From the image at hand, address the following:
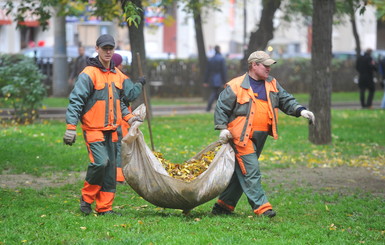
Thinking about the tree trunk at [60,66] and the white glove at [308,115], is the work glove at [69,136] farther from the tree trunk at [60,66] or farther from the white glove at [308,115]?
the tree trunk at [60,66]

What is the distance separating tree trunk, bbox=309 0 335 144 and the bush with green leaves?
553 cm

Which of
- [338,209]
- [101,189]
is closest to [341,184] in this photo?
[338,209]

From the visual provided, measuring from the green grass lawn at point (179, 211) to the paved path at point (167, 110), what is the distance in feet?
8.12

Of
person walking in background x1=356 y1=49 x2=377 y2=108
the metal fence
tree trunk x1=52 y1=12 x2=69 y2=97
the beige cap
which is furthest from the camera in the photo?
the metal fence

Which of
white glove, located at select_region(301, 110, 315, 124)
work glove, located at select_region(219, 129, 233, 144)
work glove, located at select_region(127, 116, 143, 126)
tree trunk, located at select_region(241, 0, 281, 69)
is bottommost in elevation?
work glove, located at select_region(219, 129, 233, 144)

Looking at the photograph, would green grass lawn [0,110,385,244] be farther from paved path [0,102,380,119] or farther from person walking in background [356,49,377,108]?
person walking in background [356,49,377,108]

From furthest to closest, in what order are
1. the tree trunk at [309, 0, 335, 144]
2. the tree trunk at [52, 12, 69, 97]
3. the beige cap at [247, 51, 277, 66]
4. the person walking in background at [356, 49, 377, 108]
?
1. the tree trunk at [52, 12, 69, 97]
2. the person walking in background at [356, 49, 377, 108]
3. the tree trunk at [309, 0, 335, 144]
4. the beige cap at [247, 51, 277, 66]

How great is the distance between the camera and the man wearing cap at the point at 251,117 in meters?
7.46

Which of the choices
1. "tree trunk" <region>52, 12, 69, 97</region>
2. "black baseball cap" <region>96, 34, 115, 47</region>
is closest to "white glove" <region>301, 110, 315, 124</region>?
"black baseball cap" <region>96, 34, 115, 47</region>

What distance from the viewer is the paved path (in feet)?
57.0

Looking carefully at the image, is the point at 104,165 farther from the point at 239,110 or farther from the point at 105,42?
the point at 239,110

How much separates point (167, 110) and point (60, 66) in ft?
12.5

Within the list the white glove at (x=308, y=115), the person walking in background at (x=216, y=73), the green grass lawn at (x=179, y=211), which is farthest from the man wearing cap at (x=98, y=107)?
the person walking in background at (x=216, y=73)

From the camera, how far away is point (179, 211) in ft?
27.0
